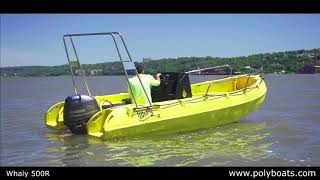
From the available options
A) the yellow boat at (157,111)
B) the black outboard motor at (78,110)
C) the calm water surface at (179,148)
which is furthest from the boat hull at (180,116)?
the black outboard motor at (78,110)

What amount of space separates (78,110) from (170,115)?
2083mm

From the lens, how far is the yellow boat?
30.1 ft

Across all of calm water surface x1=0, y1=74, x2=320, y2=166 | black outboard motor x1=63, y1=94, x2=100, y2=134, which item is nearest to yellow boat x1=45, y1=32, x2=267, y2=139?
black outboard motor x1=63, y1=94, x2=100, y2=134

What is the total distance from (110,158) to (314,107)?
11.5 meters

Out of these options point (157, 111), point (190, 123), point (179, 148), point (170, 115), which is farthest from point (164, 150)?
point (190, 123)

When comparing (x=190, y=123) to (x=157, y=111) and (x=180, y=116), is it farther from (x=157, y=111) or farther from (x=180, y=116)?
(x=157, y=111)

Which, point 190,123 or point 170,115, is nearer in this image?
point 170,115

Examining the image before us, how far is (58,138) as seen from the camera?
1006 cm

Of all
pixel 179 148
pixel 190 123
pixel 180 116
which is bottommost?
pixel 179 148

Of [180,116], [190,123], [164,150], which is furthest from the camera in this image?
[190,123]

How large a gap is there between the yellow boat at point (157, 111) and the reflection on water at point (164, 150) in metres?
0.26

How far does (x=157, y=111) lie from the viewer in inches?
383
